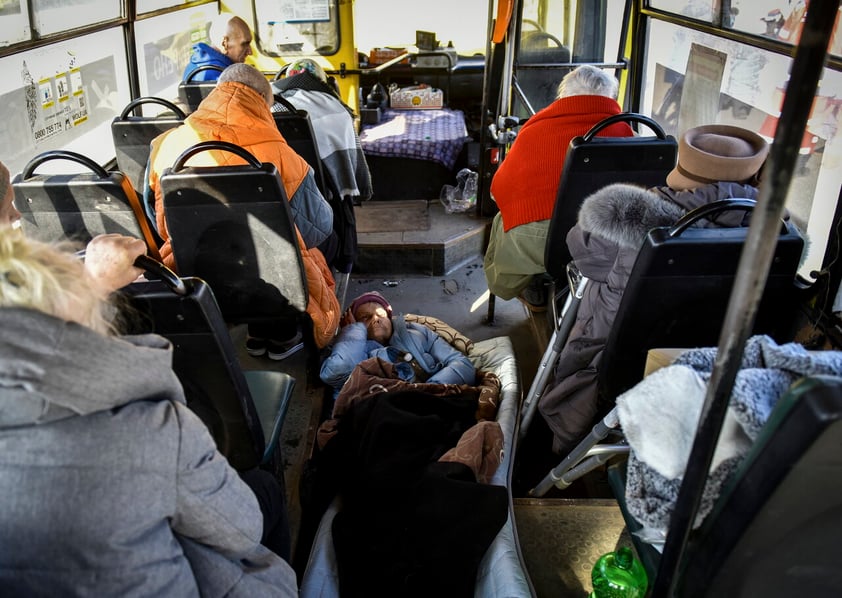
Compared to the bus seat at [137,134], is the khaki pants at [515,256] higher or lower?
lower

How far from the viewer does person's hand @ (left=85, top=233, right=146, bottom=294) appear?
1398mm

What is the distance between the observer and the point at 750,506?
2.56ft

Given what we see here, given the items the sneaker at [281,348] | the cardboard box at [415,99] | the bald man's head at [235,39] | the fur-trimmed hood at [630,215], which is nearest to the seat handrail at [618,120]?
the fur-trimmed hood at [630,215]

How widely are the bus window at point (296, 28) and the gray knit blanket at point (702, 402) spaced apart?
16.6 feet

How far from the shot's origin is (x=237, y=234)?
85.9 inches

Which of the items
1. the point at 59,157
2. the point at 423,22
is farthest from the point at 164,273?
the point at 423,22

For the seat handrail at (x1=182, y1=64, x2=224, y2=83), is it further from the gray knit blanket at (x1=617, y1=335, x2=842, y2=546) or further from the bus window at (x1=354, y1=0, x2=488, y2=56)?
the bus window at (x1=354, y1=0, x2=488, y2=56)

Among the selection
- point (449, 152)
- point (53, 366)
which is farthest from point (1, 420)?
point (449, 152)

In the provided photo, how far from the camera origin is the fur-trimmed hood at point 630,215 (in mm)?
1768

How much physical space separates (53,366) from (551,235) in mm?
2018

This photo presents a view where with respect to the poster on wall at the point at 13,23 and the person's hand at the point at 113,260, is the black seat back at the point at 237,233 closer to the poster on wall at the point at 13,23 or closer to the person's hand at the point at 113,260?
the person's hand at the point at 113,260

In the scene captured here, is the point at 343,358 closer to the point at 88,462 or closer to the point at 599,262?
the point at 599,262

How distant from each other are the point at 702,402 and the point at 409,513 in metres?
0.93

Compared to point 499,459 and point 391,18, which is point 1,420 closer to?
point 499,459
